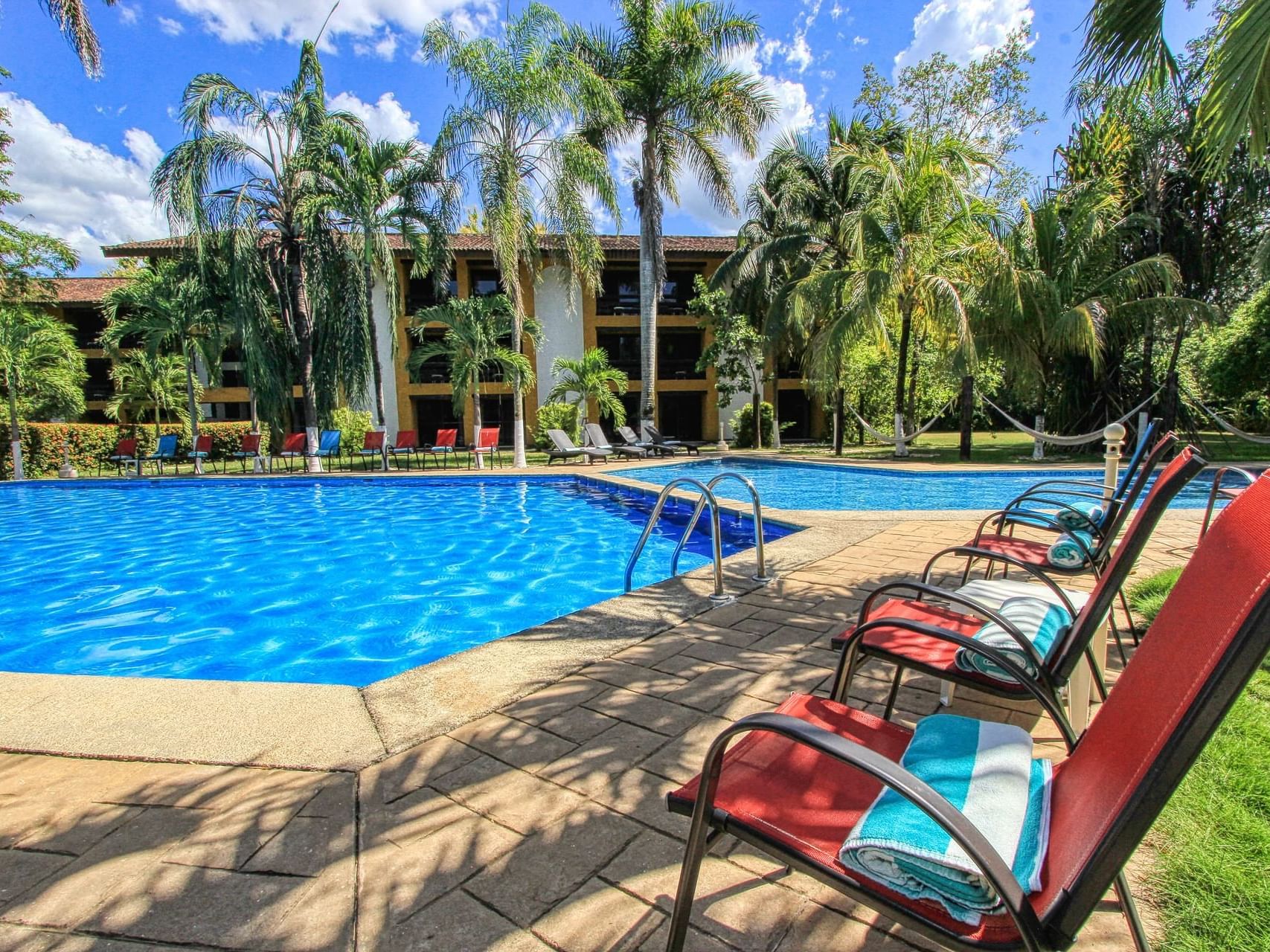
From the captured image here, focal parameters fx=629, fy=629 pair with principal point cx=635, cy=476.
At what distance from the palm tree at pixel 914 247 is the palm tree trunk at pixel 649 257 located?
4.80 m

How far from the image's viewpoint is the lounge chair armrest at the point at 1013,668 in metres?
1.54

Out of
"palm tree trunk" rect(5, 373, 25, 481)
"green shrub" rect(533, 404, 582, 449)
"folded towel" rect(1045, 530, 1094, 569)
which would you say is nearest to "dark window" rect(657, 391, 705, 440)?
"green shrub" rect(533, 404, 582, 449)

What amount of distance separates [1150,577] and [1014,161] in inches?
943

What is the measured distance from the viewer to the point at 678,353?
1088 inches

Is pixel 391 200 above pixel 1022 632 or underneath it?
above

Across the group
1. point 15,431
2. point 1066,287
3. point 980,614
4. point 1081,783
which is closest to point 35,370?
point 15,431

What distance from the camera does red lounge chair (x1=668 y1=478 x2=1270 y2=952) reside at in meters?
0.83

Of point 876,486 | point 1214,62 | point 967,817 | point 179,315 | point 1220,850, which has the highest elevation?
point 179,315

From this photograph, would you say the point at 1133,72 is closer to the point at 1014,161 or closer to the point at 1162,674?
the point at 1162,674

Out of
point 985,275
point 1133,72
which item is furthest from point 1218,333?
point 1133,72

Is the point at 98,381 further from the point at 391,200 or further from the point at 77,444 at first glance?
the point at 391,200

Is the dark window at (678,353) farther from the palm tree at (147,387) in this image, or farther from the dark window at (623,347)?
the palm tree at (147,387)

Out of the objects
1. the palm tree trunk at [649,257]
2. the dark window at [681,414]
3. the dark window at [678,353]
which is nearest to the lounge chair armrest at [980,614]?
the palm tree trunk at [649,257]

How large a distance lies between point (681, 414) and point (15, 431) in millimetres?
20962
